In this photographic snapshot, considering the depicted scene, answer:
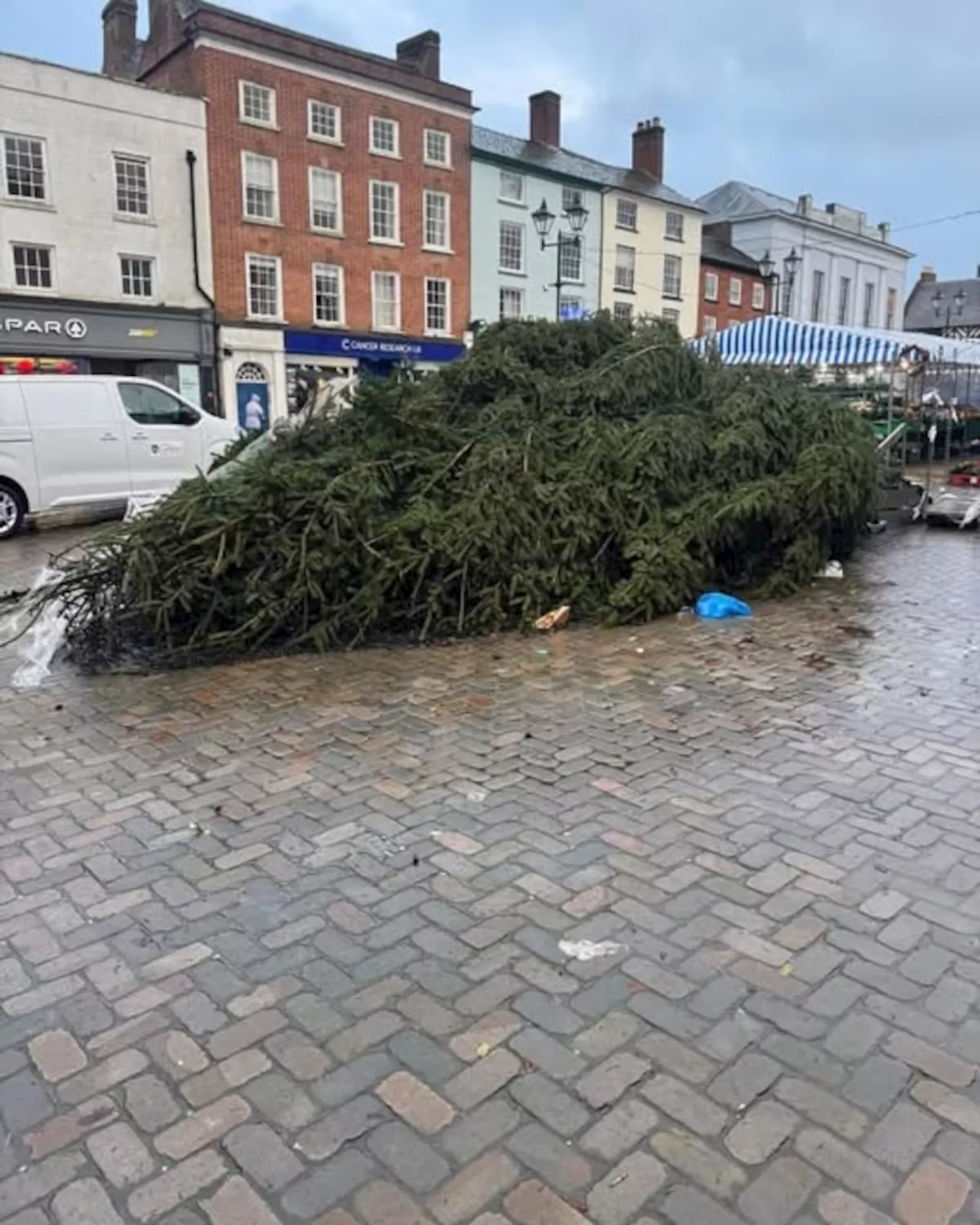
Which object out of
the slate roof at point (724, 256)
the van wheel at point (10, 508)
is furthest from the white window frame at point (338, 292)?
the slate roof at point (724, 256)

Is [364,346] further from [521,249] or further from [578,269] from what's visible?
[578,269]

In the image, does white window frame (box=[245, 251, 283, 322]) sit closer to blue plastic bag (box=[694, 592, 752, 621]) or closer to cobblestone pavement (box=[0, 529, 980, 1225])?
blue plastic bag (box=[694, 592, 752, 621])

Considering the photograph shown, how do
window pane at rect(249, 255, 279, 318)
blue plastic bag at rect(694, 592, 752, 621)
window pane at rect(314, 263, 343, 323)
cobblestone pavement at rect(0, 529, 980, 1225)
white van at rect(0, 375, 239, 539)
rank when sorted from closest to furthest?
cobblestone pavement at rect(0, 529, 980, 1225)
blue plastic bag at rect(694, 592, 752, 621)
white van at rect(0, 375, 239, 539)
window pane at rect(249, 255, 279, 318)
window pane at rect(314, 263, 343, 323)

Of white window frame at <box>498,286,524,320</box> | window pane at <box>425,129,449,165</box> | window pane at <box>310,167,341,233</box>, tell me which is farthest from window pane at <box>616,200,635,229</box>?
window pane at <box>310,167,341,233</box>

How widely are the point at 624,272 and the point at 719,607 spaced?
33.4 metres

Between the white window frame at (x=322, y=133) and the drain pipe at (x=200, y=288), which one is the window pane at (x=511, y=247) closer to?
the white window frame at (x=322, y=133)

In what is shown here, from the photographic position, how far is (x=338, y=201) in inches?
1115

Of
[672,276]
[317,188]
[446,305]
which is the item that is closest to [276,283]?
[317,188]

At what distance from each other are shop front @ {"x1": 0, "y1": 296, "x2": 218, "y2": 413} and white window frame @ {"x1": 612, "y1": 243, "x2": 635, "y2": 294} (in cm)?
1795

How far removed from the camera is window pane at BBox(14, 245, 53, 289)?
2269 centimetres

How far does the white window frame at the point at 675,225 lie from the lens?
38938mm

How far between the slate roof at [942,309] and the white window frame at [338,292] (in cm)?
4340

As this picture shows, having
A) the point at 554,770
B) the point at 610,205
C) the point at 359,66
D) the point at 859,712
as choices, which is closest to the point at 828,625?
the point at 859,712

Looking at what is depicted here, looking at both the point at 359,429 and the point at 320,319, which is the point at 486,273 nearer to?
the point at 320,319
